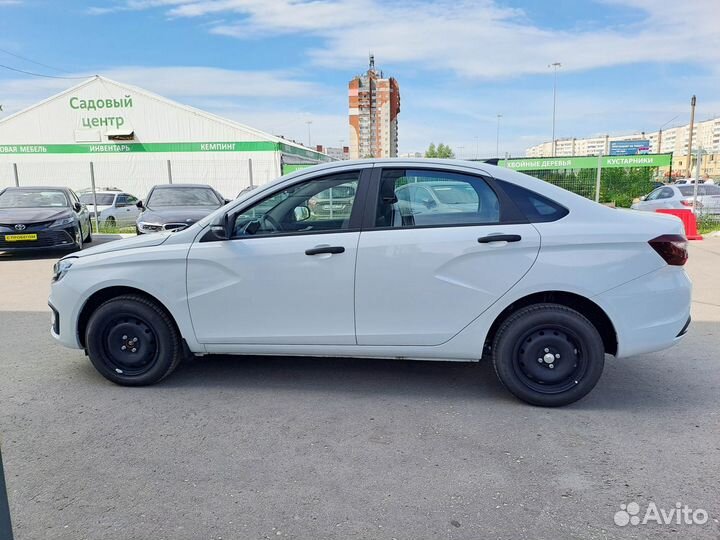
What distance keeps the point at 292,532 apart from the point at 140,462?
3.63 feet

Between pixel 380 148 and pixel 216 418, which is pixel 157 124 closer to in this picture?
pixel 380 148

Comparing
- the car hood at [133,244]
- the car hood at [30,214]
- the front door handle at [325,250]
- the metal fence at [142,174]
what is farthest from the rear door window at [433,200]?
the metal fence at [142,174]

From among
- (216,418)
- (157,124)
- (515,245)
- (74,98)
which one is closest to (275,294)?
(216,418)

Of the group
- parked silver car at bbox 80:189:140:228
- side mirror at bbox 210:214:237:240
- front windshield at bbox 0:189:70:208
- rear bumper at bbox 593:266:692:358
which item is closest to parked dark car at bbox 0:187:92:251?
front windshield at bbox 0:189:70:208

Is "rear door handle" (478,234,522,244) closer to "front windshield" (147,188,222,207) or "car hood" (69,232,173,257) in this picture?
"car hood" (69,232,173,257)

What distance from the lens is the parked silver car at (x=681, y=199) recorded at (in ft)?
48.2

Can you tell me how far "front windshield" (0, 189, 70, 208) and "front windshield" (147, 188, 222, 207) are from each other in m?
2.04

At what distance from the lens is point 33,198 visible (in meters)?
11.8

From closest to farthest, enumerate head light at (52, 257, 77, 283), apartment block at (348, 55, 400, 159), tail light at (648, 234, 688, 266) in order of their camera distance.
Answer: tail light at (648, 234, 688, 266) → head light at (52, 257, 77, 283) → apartment block at (348, 55, 400, 159)

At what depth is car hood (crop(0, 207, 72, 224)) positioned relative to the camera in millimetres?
10602

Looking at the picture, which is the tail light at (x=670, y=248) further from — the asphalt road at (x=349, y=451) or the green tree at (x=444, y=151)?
the green tree at (x=444, y=151)

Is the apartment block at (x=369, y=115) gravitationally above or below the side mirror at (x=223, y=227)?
above

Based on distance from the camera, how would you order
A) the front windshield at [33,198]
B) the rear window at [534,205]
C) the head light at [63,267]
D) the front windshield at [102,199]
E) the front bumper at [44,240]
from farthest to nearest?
the front windshield at [102,199] < the front windshield at [33,198] < the front bumper at [44,240] < the head light at [63,267] < the rear window at [534,205]

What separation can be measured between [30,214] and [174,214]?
293 cm
